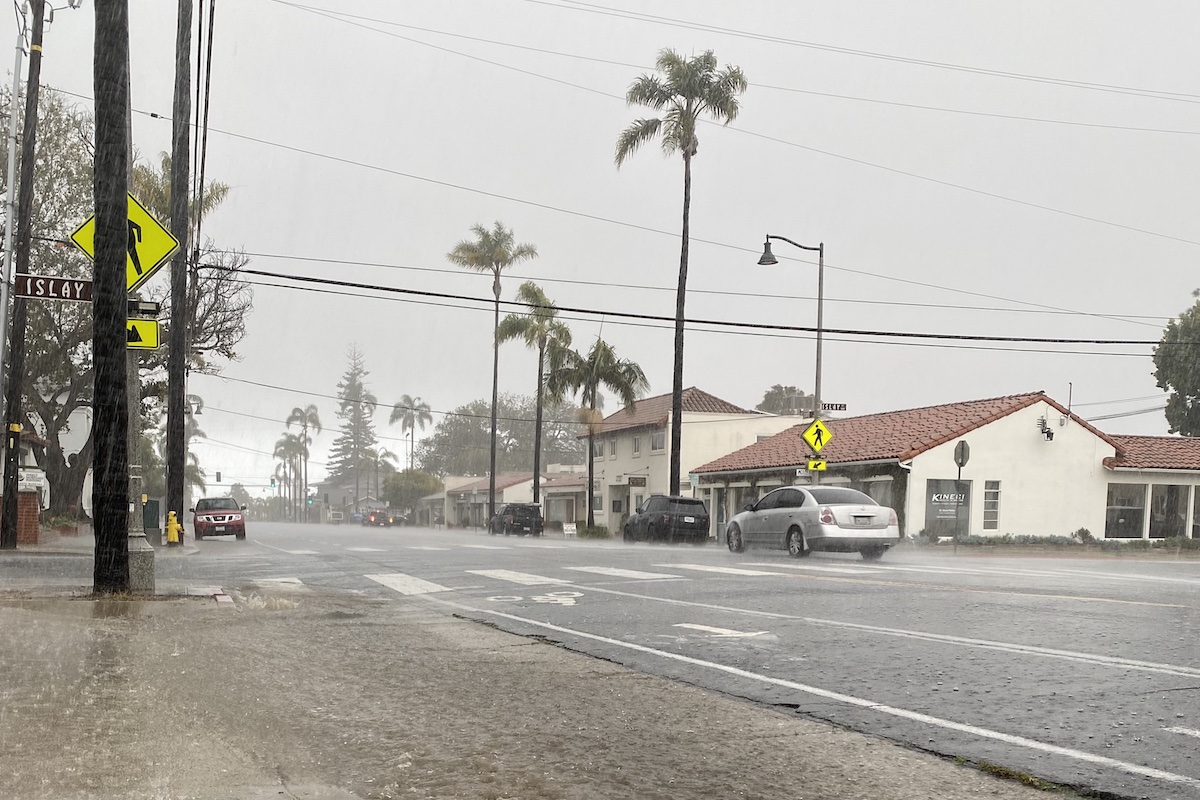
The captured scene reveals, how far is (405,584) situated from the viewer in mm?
16250

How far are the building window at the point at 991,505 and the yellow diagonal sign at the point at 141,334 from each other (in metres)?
30.7

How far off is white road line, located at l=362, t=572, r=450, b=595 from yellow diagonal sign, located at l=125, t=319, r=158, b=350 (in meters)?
4.48

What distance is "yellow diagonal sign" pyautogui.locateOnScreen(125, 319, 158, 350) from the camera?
1333 centimetres

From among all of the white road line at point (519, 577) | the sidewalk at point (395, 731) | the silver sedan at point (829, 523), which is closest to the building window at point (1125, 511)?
the silver sedan at point (829, 523)

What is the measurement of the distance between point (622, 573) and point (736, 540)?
1036 cm

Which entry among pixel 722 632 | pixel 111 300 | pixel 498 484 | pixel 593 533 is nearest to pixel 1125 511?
pixel 593 533

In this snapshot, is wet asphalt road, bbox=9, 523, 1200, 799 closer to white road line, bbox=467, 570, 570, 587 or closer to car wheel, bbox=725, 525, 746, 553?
white road line, bbox=467, 570, 570, 587

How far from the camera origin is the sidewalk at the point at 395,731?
4.77 metres

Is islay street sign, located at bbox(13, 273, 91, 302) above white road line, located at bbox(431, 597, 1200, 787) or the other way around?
above

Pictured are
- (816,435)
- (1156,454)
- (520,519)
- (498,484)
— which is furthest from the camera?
(498,484)

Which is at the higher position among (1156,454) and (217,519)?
(1156,454)

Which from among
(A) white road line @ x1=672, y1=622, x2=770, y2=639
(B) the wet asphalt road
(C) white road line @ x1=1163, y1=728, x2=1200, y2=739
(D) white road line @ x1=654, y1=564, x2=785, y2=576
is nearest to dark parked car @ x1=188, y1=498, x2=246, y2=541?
(B) the wet asphalt road

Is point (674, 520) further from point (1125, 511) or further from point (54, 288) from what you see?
point (54, 288)

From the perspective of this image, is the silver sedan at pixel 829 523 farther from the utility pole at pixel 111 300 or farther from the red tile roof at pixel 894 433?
the utility pole at pixel 111 300
